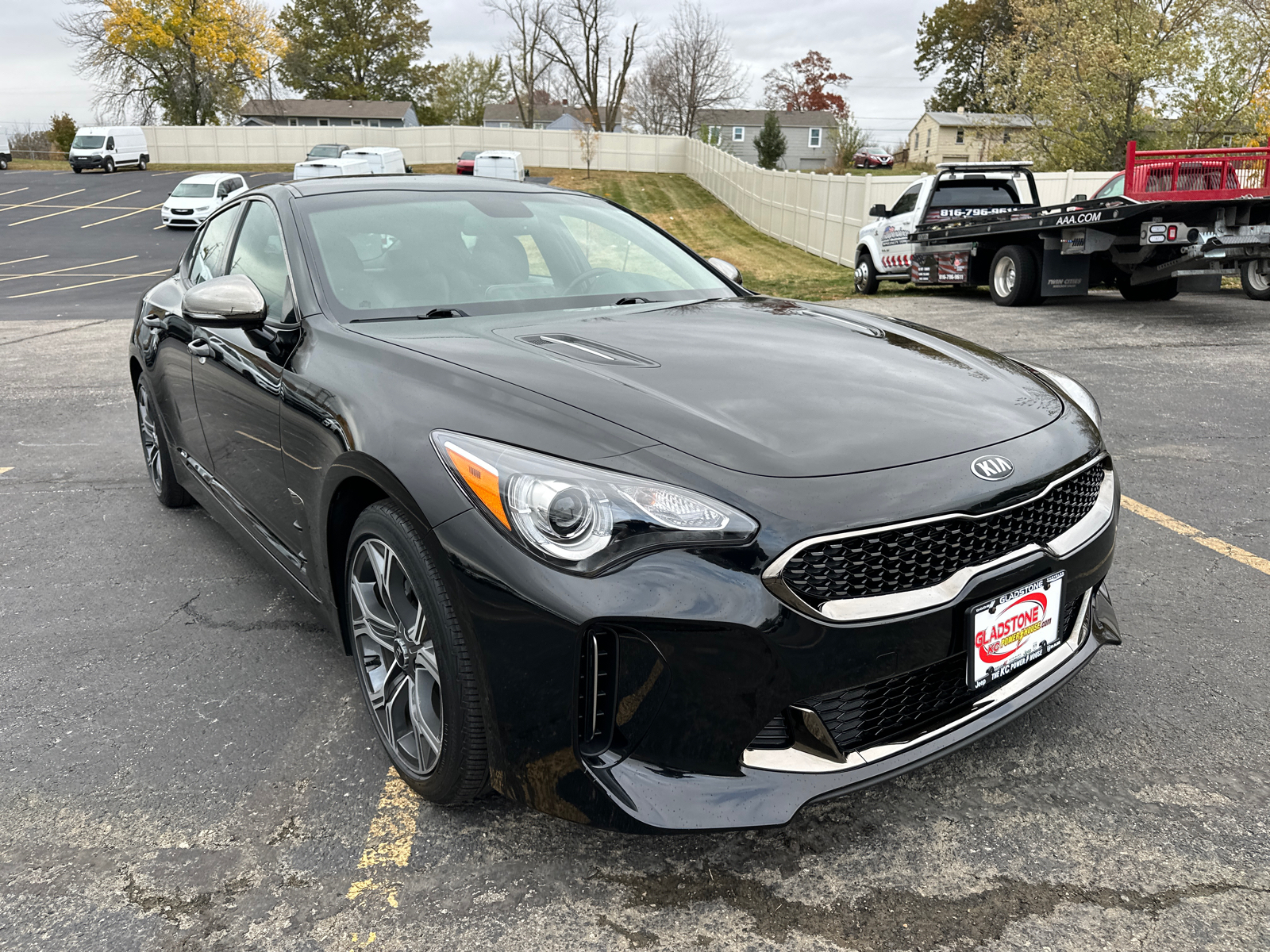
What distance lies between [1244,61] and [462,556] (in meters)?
29.6

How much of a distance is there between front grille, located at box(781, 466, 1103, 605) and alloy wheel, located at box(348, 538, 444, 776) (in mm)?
883

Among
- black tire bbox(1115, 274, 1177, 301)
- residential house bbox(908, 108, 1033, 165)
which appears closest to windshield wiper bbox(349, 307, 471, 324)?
black tire bbox(1115, 274, 1177, 301)

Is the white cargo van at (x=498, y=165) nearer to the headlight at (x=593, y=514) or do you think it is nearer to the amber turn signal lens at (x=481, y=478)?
the amber turn signal lens at (x=481, y=478)

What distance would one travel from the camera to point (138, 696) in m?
3.10

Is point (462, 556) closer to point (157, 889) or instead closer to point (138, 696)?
point (157, 889)

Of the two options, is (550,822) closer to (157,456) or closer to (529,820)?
(529,820)

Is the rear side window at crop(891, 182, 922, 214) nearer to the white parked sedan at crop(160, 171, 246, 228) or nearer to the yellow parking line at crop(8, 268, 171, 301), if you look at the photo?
the yellow parking line at crop(8, 268, 171, 301)

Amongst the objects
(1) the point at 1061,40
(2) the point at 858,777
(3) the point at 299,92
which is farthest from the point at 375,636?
(3) the point at 299,92

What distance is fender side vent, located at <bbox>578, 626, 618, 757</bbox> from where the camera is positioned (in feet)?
6.45

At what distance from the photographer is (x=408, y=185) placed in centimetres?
387

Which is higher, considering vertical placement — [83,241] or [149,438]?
[83,241]

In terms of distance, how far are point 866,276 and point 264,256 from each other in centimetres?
1301

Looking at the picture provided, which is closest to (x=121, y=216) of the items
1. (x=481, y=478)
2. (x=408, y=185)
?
(x=408, y=185)

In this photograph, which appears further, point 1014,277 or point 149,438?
point 1014,277
